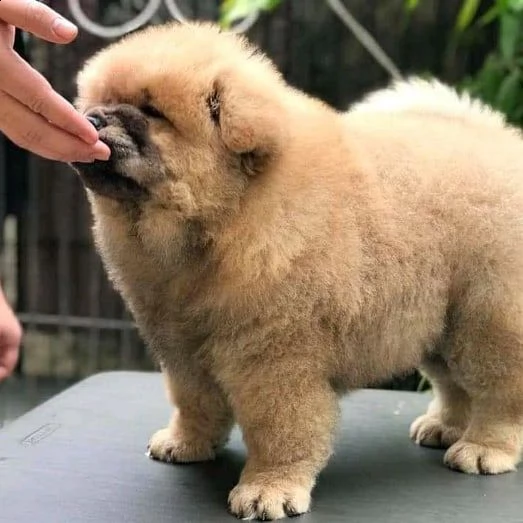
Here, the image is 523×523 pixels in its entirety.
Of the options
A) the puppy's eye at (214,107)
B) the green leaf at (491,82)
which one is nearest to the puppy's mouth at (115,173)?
the puppy's eye at (214,107)

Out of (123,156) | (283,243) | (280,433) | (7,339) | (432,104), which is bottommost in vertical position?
(280,433)

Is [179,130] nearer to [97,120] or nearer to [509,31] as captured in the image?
[97,120]

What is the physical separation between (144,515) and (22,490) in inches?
8.1

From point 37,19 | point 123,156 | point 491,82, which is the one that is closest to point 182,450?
point 123,156

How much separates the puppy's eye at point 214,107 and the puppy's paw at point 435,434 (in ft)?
2.38

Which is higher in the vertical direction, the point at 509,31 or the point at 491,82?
the point at 509,31

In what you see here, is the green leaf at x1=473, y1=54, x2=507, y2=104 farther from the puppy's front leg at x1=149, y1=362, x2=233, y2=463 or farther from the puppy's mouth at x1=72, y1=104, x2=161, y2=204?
the puppy's mouth at x1=72, y1=104, x2=161, y2=204

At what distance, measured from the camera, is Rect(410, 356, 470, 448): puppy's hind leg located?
1.53 meters

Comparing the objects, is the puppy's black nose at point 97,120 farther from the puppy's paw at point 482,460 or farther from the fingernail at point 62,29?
the puppy's paw at point 482,460

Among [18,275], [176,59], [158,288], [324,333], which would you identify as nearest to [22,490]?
[158,288]

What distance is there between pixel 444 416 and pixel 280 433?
0.48 meters

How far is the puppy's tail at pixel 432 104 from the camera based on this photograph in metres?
1.50

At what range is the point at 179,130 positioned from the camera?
1135mm

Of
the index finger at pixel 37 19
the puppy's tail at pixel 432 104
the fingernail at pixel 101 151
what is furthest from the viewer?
the puppy's tail at pixel 432 104
